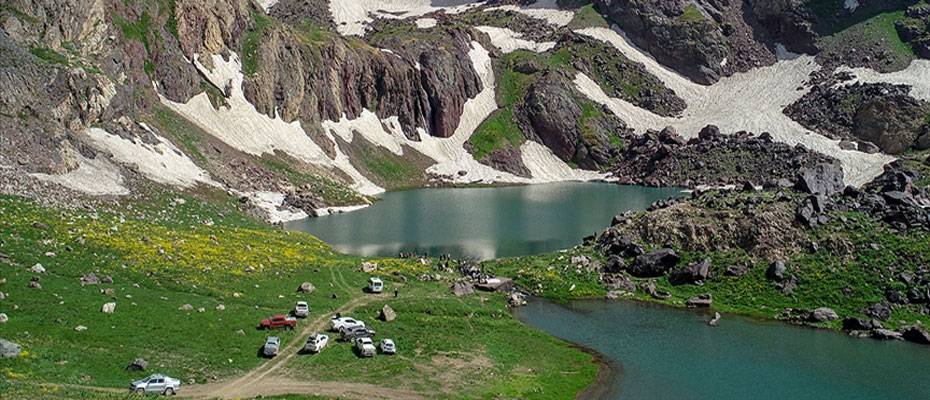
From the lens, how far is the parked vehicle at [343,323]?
180 feet

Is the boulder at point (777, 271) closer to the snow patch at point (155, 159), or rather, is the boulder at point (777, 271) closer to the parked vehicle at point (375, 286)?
the parked vehicle at point (375, 286)

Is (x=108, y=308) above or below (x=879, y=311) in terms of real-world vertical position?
below

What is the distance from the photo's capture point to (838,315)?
6725 centimetres

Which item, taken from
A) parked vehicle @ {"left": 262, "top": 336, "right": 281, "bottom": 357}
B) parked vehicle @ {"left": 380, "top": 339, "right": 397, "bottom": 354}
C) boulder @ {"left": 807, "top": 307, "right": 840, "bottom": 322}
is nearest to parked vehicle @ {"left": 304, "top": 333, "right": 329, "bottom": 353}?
parked vehicle @ {"left": 262, "top": 336, "right": 281, "bottom": 357}

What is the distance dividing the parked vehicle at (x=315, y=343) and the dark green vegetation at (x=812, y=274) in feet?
103

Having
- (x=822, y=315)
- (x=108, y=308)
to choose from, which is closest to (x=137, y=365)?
(x=108, y=308)

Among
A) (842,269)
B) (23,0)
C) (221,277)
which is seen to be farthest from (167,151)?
(842,269)

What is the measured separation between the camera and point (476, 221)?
126438 mm

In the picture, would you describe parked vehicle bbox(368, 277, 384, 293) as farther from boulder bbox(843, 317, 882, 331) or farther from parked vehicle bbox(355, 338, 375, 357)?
boulder bbox(843, 317, 882, 331)

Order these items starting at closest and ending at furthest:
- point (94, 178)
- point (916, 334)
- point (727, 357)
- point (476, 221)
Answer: point (727, 357)
point (916, 334)
point (94, 178)
point (476, 221)

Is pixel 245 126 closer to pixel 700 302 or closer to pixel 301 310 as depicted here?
pixel 301 310

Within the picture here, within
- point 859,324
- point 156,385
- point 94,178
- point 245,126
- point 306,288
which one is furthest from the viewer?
point 245,126

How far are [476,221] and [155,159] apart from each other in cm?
5141

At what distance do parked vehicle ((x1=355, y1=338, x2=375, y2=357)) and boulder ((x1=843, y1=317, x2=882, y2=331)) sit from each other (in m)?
41.0
